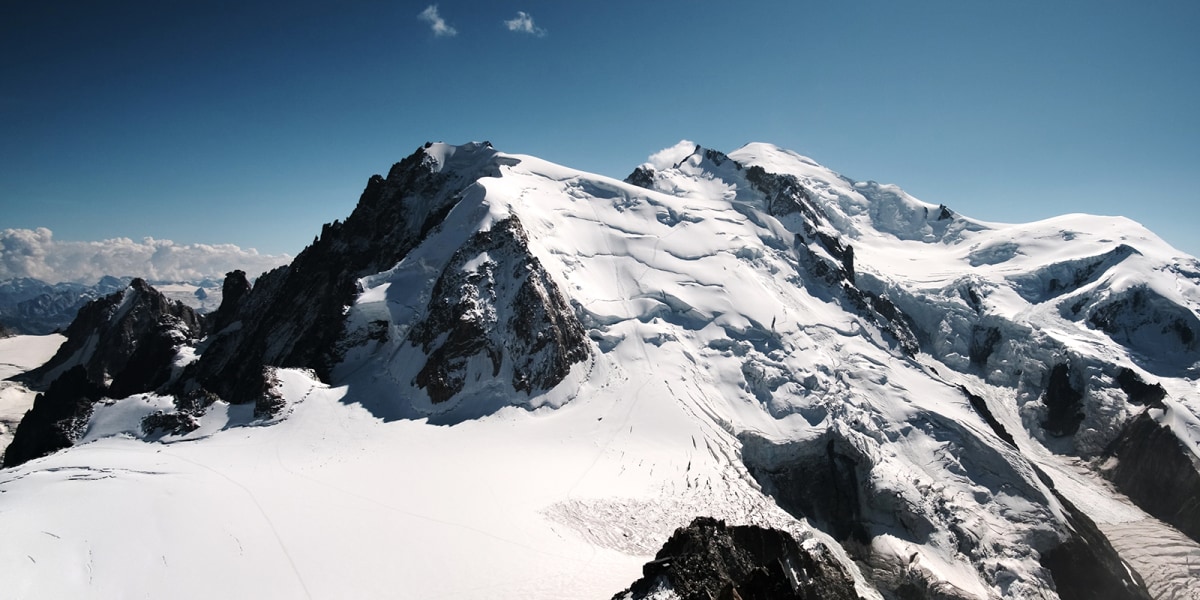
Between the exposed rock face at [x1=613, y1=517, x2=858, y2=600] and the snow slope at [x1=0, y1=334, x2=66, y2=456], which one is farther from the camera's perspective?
the snow slope at [x1=0, y1=334, x2=66, y2=456]

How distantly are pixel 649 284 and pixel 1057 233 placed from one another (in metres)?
88.7

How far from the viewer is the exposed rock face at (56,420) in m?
46.7

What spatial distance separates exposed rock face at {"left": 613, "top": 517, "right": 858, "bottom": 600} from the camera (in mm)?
20344

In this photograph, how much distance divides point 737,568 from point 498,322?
38877 mm

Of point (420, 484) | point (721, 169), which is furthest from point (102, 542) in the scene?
point (721, 169)

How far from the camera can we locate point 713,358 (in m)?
62.5

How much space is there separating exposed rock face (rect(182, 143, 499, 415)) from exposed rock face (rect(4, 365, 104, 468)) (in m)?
11.2

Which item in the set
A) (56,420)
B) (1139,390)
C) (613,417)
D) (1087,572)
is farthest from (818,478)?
(56,420)

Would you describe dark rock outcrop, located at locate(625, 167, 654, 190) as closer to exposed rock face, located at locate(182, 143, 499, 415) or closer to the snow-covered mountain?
the snow-covered mountain

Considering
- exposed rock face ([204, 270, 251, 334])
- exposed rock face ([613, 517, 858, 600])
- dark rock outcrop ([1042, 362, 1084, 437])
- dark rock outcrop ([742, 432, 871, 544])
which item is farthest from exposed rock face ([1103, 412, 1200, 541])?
exposed rock face ([204, 270, 251, 334])

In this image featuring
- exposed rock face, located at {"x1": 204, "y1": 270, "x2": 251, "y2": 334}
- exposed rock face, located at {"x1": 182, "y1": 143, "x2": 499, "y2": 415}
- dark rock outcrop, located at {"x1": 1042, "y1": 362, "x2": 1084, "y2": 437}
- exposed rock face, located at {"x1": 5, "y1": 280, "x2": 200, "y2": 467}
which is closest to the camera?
exposed rock face, located at {"x1": 5, "y1": 280, "x2": 200, "y2": 467}

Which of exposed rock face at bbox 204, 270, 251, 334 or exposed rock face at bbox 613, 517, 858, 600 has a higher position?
exposed rock face at bbox 204, 270, 251, 334

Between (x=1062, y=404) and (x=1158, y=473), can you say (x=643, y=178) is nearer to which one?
(x=1062, y=404)

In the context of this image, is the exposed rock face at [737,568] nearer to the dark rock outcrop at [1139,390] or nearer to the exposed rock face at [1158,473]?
the exposed rock face at [1158,473]
